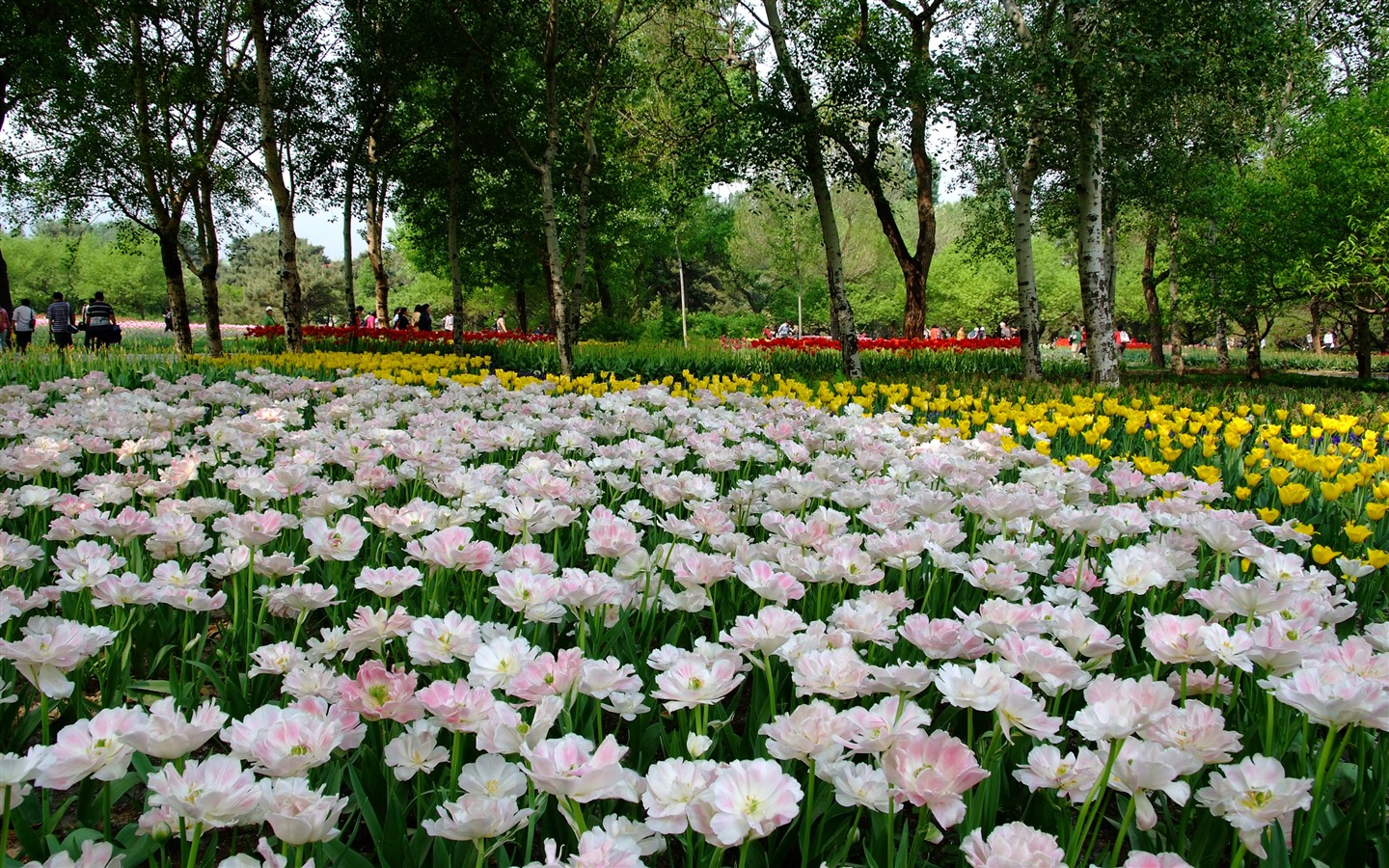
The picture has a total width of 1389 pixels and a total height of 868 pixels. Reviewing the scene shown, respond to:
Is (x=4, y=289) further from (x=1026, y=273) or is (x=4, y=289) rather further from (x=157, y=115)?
(x=1026, y=273)

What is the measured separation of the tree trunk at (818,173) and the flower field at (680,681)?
27.7 feet

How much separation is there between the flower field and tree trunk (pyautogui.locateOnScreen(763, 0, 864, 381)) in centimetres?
843

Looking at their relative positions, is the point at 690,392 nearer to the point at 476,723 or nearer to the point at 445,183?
the point at 476,723

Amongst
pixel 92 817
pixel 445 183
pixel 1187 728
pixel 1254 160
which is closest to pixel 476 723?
pixel 92 817

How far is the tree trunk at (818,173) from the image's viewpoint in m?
11.0

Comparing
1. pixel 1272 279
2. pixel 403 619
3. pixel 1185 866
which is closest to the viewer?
pixel 1185 866

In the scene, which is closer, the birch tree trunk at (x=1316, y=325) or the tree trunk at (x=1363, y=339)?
the tree trunk at (x=1363, y=339)

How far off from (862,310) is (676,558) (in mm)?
45521

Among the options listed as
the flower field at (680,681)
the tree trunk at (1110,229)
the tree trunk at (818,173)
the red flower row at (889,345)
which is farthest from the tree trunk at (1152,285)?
the flower field at (680,681)

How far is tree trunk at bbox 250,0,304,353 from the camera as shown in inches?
457

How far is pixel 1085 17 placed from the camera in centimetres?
1153

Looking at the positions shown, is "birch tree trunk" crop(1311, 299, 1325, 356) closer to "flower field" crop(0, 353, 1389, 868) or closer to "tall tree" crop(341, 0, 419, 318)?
"tall tree" crop(341, 0, 419, 318)

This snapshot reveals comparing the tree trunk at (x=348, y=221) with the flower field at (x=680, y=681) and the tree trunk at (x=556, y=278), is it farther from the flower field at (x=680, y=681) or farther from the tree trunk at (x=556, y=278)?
the flower field at (x=680, y=681)

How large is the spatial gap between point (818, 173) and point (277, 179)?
8380 millimetres
